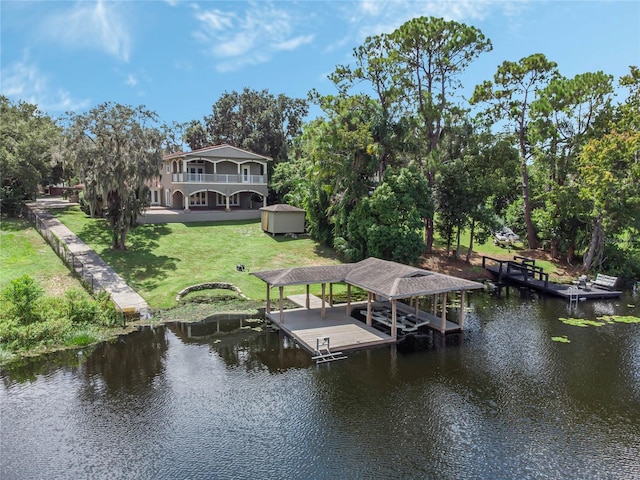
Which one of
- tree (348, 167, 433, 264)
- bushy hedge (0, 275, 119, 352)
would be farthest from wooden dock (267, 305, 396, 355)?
tree (348, 167, 433, 264)

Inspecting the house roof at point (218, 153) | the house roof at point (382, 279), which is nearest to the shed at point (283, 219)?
the house roof at point (218, 153)

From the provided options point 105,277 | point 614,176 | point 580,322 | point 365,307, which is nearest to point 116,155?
point 105,277

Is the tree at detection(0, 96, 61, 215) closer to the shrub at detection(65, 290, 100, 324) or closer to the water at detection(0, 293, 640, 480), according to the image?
the shrub at detection(65, 290, 100, 324)

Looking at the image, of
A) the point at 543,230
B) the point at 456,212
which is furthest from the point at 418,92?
the point at 543,230

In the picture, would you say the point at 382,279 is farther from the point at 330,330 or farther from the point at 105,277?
the point at 105,277

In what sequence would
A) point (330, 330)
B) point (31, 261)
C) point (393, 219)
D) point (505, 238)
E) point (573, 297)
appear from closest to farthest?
point (330, 330)
point (31, 261)
point (573, 297)
point (393, 219)
point (505, 238)

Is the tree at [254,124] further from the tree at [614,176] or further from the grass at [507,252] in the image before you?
the tree at [614,176]

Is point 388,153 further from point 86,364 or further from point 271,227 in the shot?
point 86,364
